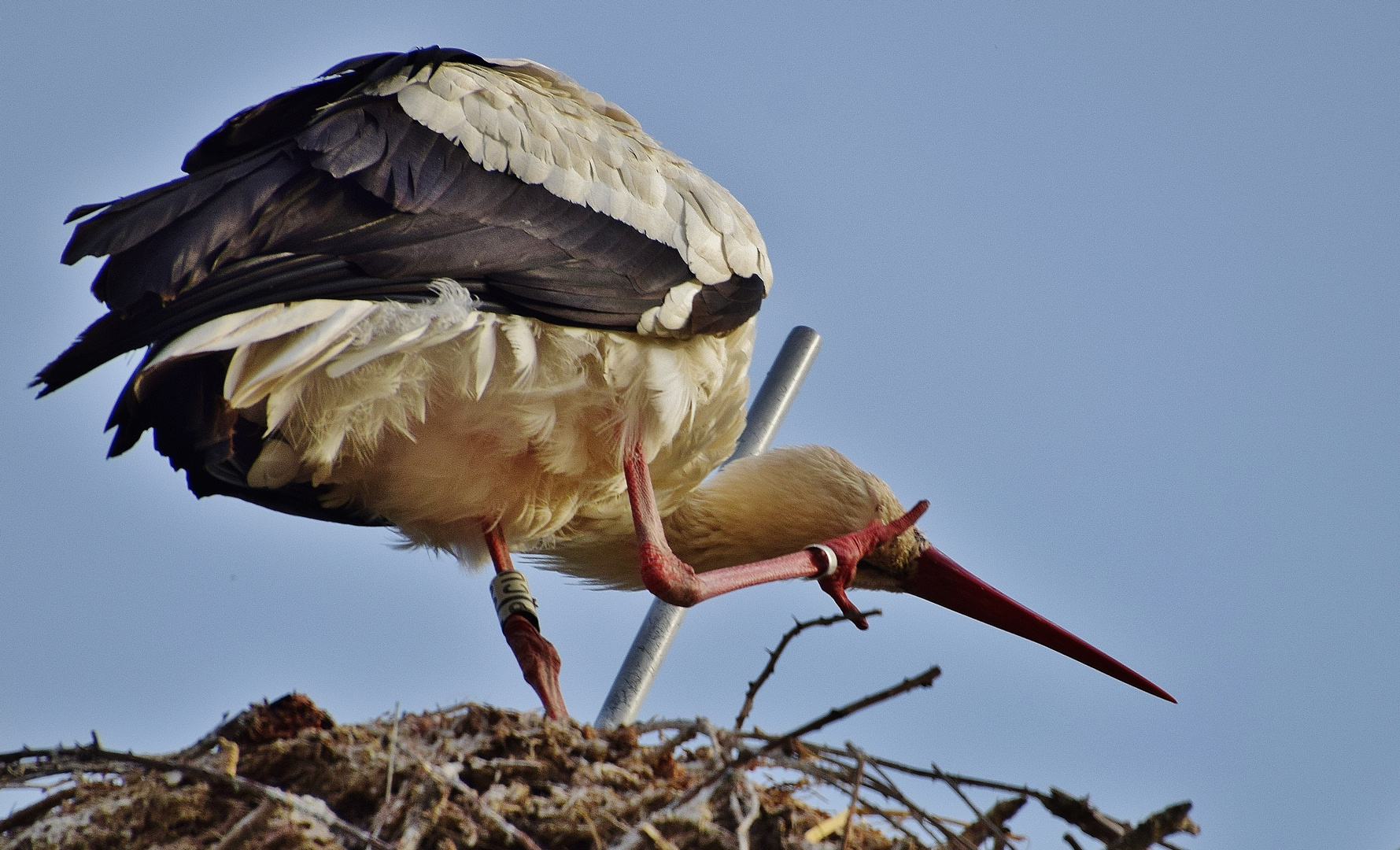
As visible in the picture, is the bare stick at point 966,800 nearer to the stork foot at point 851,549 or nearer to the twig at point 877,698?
the twig at point 877,698

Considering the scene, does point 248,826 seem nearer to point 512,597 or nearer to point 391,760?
point 391,760

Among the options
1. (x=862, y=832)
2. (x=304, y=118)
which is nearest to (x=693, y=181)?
(x=304, y=118)

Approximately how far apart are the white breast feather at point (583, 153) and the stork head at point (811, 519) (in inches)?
35.5

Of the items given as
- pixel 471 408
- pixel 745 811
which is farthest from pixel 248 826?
pixel 471 408

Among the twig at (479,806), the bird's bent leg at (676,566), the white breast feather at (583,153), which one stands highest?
the white breast feather at (583,153)

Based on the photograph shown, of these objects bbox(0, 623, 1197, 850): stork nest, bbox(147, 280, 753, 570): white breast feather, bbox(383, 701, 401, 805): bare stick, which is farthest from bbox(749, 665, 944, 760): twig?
bbox(147, 280, 753, 570): white breast feather

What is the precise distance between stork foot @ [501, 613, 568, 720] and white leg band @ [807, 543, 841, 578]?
0.94 metres

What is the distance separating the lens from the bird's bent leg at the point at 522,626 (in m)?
4.90

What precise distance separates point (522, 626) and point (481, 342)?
53.6 inches

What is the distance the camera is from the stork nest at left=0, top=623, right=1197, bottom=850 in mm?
2754

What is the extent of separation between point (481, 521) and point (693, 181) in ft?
4.53

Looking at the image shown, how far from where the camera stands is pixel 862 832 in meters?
3.18

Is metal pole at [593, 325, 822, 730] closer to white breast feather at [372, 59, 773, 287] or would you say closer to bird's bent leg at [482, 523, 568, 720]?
bird's bent leg at [482, 523, 568, 720]

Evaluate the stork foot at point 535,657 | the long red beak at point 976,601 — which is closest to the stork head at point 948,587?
the long red beak at point 976,601
